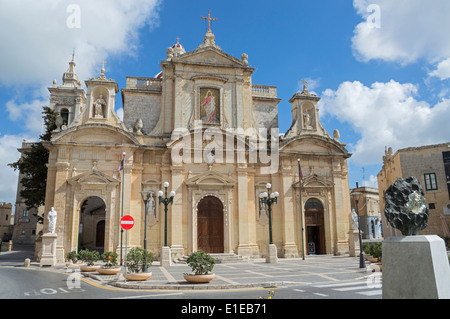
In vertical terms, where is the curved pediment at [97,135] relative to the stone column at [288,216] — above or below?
above

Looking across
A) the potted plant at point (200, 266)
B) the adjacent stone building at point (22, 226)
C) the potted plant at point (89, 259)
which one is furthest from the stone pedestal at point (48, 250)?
the adjacent stone building at point (22, 226)

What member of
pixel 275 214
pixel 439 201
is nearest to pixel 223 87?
pixel 275 214

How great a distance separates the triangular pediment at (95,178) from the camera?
87.3 feet

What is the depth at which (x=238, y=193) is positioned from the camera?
2897cm

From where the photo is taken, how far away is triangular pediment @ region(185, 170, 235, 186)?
28234mm

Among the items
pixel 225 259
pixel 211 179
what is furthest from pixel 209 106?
pixel 225 259

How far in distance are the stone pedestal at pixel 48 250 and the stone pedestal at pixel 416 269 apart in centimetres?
2268

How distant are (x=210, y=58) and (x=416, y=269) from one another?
88.9ft

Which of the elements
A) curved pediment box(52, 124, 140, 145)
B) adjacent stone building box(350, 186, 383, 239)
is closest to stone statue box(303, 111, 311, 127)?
curved pediment box(52, 124, 140, 145)

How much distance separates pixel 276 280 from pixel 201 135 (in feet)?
51.6

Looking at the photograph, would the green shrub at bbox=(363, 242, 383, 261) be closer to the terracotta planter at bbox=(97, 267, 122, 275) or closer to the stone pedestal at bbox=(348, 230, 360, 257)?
the stone pedestal at bbox=(348, 230, 360, 257)

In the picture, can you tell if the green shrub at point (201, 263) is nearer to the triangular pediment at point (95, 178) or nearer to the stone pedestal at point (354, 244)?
the triangular pediment at point (95, 178)
